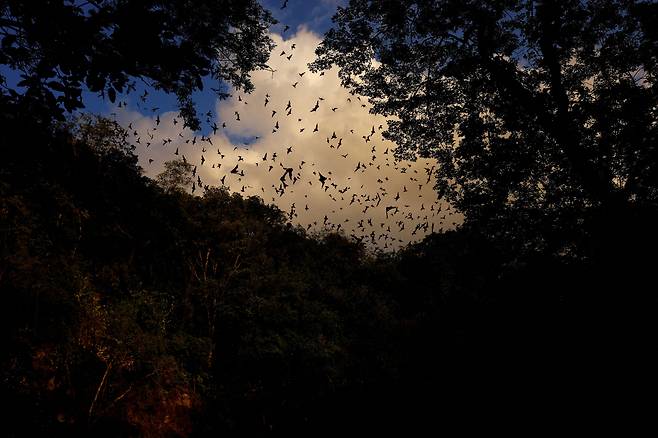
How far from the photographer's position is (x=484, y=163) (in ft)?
39.1

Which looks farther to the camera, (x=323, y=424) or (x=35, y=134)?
(x=323, y=424)

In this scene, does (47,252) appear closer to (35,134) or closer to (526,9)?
(35,134)

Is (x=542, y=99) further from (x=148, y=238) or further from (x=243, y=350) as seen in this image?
(x=148, y=238)

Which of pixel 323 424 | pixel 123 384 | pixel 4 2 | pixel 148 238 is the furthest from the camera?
pixel 148 238

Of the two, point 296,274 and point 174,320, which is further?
point 296,274

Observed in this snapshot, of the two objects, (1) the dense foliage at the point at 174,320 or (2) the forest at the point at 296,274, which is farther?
(1) the dense foliage at the point at 174,320

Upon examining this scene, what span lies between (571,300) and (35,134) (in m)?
11.8

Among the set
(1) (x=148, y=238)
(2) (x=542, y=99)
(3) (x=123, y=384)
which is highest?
(2) (x=542, y=99)

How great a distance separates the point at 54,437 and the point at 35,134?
13242mm

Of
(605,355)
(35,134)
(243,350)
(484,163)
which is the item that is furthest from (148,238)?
(605,355)

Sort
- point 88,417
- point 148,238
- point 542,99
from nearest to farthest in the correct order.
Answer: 1. point 542,99
2. point 88,417
3. point 148,238

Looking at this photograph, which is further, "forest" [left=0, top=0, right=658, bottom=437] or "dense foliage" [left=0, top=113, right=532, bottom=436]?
"dense foliage" [left=0, top=113, right=532, bottom=436]

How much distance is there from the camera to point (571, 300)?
34.4ft

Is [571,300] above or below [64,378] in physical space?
above
